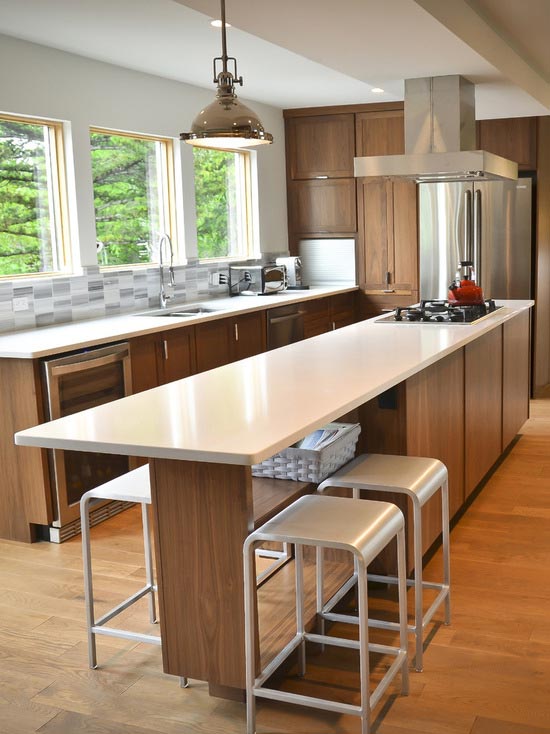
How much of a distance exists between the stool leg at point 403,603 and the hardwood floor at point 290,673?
0.06 metres

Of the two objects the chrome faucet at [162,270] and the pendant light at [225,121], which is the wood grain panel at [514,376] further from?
the pendant light at [225,121]

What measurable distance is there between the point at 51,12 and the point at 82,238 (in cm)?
140

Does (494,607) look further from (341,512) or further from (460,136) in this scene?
(460,136)

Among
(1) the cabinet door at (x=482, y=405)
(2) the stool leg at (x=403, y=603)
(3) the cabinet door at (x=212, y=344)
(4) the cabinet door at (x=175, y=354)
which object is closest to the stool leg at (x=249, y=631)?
(2) the stool leg at (x=403, y=603)

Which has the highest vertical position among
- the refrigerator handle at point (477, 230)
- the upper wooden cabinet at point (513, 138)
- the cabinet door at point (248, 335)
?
the upper wooden cabinet at point (513, 138)

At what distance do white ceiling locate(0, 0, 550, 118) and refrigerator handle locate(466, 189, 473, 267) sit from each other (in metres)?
0.80

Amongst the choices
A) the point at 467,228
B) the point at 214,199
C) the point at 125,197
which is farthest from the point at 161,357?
the point at 467,228

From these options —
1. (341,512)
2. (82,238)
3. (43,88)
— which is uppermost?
(43,88)

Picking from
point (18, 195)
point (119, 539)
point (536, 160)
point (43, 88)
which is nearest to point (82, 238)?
point (18, 195)

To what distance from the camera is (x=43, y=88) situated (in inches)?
185

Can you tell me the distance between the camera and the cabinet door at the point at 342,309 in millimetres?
7027

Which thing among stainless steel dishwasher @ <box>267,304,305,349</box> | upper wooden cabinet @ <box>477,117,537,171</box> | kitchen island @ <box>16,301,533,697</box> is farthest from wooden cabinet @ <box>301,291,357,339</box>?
kitchen island @ <box>16,301,533,697</box>

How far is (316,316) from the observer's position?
6750mm

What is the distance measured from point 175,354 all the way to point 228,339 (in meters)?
0.69
